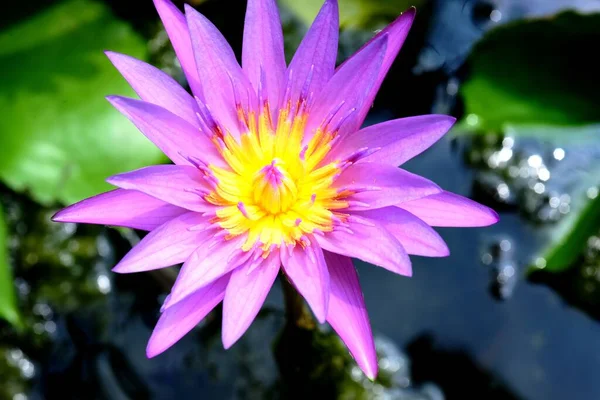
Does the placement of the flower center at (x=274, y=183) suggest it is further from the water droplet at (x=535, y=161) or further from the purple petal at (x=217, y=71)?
the water droplet at (x=535, y=161)

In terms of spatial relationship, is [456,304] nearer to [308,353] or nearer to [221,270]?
[308,353]

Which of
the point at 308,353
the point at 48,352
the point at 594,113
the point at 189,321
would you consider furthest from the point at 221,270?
the point at 594,113

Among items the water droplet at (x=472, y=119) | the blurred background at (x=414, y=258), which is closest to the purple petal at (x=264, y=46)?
the blurred background at (x=414, y=258)

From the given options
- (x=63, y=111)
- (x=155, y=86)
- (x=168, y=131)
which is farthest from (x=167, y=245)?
(x=63, y=111)

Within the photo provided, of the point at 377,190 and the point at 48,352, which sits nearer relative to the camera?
the point at 377,190

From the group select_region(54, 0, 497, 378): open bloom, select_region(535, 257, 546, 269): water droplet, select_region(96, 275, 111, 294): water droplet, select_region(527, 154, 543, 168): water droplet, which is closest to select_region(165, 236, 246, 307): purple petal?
select_region(54, 0, 497, 378): open bloom

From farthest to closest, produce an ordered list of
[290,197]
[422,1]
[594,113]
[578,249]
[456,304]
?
1. [422,1]
2. [594,113]
3. [456,304]
4. [578,249]
5. [290,197]

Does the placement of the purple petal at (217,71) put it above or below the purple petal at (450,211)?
above
